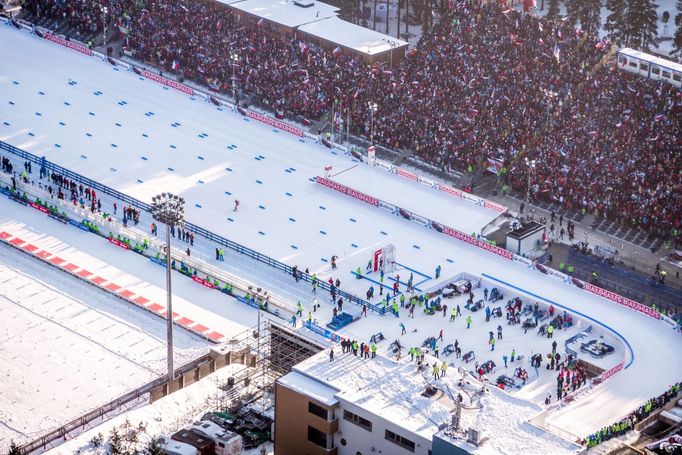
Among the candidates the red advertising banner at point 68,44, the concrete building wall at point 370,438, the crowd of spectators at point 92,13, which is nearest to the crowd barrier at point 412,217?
the concrete building wall at point 370,438

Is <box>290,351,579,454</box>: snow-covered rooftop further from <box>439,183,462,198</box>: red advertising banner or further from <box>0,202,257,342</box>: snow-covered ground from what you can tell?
<box>439,183,462,198</box>: red advertising banner

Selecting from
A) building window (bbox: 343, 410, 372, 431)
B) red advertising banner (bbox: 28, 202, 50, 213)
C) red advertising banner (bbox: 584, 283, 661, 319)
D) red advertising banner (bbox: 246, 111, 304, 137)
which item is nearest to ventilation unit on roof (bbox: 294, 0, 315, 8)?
red advertising banner (bbox: 246, 111, 304, 137)

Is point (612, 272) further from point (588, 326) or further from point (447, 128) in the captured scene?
point (447, 128)

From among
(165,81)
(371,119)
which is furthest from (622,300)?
(165,81)

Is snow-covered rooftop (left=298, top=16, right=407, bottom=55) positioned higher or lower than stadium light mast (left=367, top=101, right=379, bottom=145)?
higher

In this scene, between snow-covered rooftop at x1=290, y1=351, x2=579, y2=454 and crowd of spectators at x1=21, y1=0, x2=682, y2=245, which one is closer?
snow-covered rooftop at x1=290, y1=351, x2=579, y2=454

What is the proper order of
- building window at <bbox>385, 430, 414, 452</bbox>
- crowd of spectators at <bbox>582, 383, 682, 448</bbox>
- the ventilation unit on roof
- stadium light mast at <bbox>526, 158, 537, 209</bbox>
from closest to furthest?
building window at <bbox>385, 430, 414, 452</bbox> < crowd of spectators at <bbox>582, 383, 682, 448</bbox> < stadium light mast at <bbox>526, 158, 537, 209</bbox> < the ventilation unit on roof

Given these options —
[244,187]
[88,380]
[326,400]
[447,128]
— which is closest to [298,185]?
[244,187]
